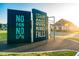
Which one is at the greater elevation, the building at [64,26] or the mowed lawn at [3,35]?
the building at [64,26]

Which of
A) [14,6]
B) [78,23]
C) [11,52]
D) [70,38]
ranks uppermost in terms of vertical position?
[14,6]

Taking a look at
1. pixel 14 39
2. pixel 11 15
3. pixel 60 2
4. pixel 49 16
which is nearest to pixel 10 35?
pixel 14 39

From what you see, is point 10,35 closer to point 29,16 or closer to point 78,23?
point 29,16

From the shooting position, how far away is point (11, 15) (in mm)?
2160

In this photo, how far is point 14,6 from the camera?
2104mm

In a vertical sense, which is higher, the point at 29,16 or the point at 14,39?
the point at 29,16

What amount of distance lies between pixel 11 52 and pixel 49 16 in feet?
1.60

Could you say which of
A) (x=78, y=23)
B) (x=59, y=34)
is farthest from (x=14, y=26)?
(x=78, y=23)

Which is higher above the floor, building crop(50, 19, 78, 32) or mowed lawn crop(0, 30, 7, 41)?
building crop(50, 19, 78, 32)

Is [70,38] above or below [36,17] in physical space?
below

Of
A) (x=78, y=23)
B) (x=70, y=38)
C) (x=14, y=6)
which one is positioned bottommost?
(x=70, y=38)

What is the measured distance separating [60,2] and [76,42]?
0.40 m

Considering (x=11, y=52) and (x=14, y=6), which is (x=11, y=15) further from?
(x=11, y=52)

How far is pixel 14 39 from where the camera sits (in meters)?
2.16
